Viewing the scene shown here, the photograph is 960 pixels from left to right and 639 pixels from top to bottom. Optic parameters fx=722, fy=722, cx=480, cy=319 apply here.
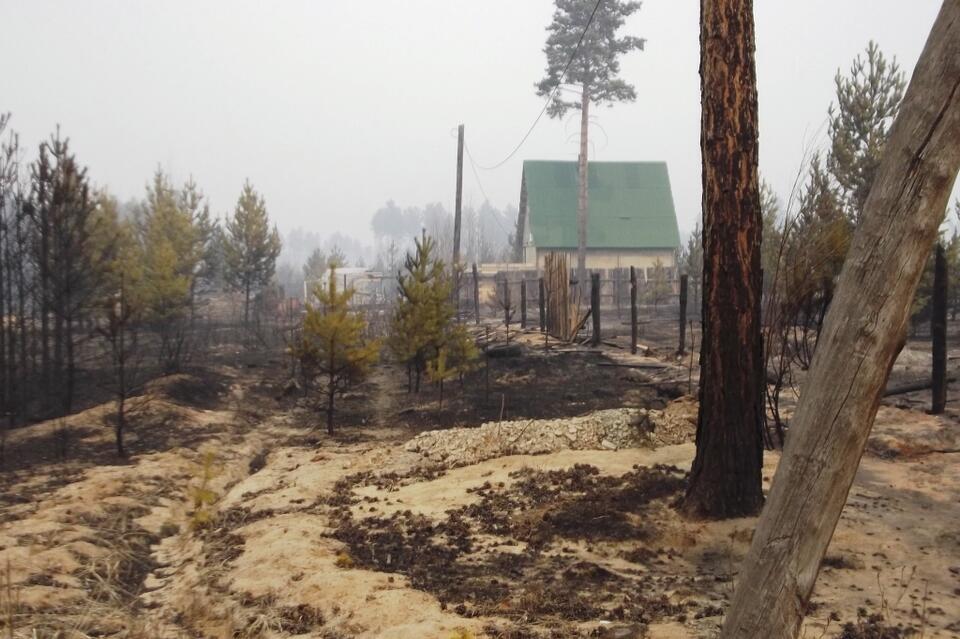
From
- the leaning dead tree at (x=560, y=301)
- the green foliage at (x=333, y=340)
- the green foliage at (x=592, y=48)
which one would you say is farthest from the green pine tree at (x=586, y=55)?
the green foliage at (x=333, y=340)

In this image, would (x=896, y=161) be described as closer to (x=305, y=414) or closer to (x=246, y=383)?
(x=305, y=414)

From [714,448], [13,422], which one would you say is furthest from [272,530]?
[13,422]

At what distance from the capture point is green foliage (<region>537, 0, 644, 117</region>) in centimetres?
3484

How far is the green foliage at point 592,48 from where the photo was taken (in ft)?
114

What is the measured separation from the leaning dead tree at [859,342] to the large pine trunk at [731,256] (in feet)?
11.7

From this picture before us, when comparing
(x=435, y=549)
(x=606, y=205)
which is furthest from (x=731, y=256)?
(x=606, y=205)

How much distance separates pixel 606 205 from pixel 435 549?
39399 millimetres

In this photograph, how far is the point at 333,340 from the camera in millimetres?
11656

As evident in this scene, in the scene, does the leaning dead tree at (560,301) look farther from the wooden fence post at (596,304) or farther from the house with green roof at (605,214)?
the house with green roof at (605,214)

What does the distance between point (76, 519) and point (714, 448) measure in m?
6.25

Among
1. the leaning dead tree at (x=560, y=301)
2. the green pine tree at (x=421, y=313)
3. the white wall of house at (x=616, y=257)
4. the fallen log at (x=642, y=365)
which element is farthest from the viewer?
the white wall of house at (x=616, y=257)

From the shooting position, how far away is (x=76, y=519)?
731 centimetres

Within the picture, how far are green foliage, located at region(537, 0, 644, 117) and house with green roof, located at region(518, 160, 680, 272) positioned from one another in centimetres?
824

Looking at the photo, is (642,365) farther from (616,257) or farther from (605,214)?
(605,214)
